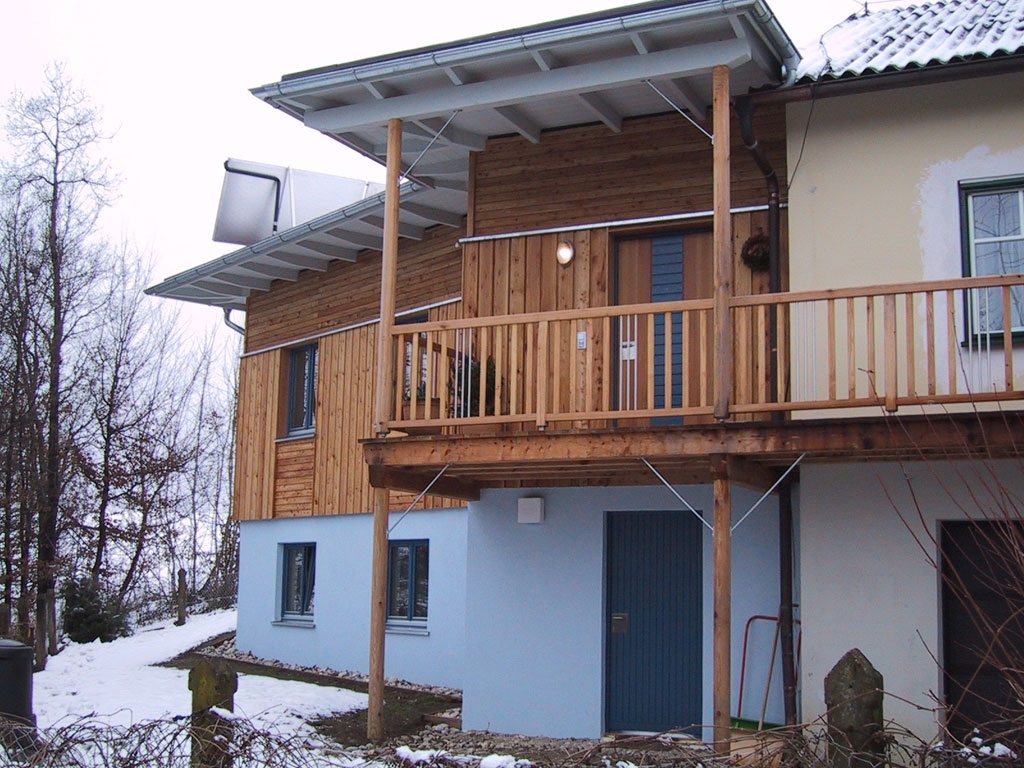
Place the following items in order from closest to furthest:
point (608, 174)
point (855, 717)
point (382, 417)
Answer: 1. point (855, 717)
2. point (382, 417)
3. point (608, 174)

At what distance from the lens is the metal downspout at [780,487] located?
33.7ft

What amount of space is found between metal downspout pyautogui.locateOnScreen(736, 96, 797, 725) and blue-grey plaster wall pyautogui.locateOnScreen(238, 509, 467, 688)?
517cm

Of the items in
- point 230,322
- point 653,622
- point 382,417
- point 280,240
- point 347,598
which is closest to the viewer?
point 382,417

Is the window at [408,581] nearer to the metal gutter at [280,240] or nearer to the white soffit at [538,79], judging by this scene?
the metal gutter at [280,240]

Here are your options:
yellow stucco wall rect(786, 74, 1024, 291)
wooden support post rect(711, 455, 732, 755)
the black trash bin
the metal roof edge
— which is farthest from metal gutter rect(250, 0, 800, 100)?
the black trash bin

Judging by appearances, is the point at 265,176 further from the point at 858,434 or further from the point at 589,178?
the point at 858,434

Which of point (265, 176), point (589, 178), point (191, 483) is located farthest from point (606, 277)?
point (191, 483)

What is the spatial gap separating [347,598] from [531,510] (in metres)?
5.92

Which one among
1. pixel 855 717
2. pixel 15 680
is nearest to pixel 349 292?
pixel 15 680

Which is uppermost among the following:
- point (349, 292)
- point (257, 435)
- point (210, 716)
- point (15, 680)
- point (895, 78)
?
point (895, 78)

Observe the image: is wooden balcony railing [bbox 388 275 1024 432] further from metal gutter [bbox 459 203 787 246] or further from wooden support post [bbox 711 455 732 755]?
metal gutter [bbox 459 203 787 246]

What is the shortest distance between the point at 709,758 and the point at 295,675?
12235 millimetres

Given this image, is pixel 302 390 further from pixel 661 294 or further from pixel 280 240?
pixel 661 294

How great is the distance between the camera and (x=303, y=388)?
18.7 m
